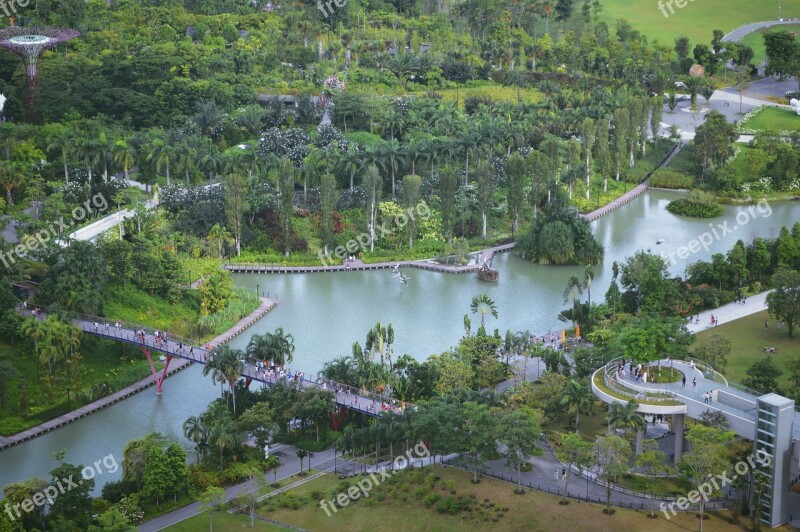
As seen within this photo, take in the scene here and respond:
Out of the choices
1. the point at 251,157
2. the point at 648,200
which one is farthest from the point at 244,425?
the point at 648,200

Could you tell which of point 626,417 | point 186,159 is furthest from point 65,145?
point 626,417

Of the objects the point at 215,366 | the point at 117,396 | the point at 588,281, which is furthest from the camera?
the point at 588,281

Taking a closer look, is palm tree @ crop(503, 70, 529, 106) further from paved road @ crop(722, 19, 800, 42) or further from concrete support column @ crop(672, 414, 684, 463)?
concrete support column @ crop(672, 414, 684, 463)

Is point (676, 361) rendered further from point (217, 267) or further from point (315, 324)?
point (217, 267)

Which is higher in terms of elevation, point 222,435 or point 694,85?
point 694,85

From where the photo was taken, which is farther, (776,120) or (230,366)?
(776,120)

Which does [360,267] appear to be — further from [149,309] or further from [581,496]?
[581,496]
